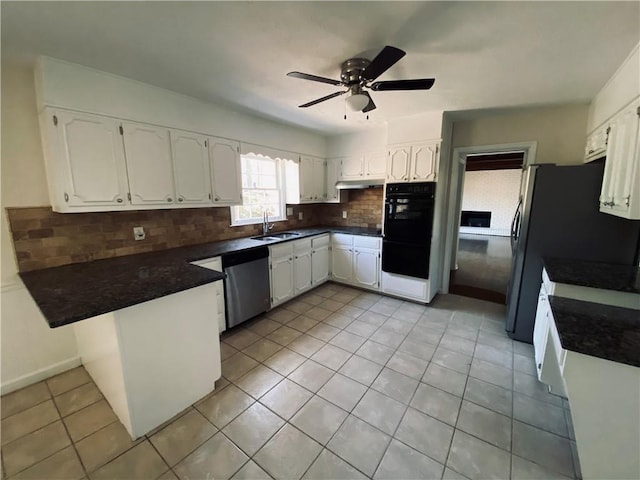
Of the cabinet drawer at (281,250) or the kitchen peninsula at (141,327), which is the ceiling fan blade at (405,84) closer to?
the kitchen peninsula at (141,327)

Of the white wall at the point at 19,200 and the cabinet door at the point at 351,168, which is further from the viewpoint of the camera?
the cabinet door at the point at 351,168

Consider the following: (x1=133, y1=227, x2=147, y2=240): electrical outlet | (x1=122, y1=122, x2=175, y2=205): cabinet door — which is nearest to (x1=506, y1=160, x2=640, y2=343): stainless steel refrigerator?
(x1=122, y1=122, x2=175, y2=205): cabinet door

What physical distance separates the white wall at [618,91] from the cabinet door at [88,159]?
380 cm

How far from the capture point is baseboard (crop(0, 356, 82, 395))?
2010 mm

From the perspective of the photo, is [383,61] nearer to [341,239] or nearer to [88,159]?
[88,159]

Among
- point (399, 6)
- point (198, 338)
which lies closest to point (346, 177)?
point (399, 6)

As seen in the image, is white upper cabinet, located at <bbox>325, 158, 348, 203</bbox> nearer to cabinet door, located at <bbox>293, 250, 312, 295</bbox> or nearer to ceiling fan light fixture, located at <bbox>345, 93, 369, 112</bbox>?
cabinet door, located at <bbox>293, 250, 312, 295</bbox>

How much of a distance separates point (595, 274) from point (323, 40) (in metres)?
2.58

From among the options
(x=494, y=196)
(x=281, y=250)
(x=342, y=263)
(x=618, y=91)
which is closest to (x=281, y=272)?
(x=281, y=250)

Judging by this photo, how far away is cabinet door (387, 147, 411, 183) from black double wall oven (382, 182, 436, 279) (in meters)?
0.09

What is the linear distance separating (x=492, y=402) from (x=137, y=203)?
332 centimetres

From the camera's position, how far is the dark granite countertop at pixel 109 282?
1374mm

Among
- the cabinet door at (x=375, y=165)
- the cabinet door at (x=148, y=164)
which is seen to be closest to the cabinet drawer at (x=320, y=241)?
the cabinet door at (x=375, y=165)

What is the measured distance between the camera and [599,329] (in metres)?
1.30
